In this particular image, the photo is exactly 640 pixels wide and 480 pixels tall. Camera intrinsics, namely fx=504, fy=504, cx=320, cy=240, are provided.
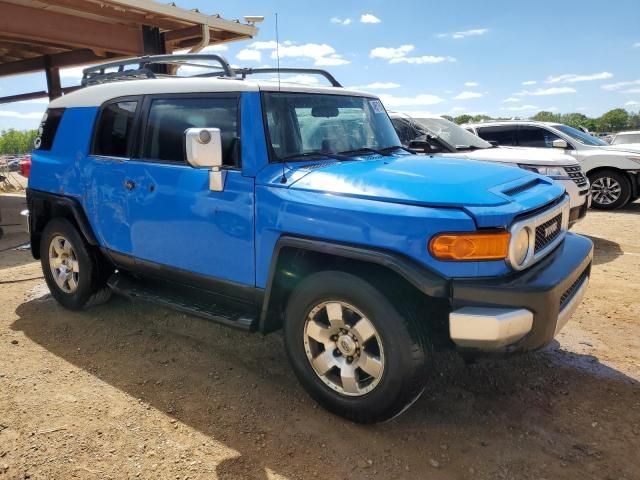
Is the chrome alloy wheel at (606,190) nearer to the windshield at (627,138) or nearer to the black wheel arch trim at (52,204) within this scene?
the windshield at (627,138)

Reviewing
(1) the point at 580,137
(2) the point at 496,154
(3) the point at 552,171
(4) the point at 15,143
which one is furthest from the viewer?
(4) the point at 15,143

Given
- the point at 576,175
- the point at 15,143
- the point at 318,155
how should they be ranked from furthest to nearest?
the point at 15,143
the point at 576,175
the point at 318,155

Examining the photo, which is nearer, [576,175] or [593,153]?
[576,175]

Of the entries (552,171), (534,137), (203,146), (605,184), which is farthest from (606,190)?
(203,146)

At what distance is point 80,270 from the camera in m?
4.46

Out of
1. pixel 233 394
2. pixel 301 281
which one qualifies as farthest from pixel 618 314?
pixel 233 394

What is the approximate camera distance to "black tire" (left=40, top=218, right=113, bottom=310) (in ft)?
14.5

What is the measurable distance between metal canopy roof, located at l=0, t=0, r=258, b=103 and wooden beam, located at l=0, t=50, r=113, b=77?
0.03 meters

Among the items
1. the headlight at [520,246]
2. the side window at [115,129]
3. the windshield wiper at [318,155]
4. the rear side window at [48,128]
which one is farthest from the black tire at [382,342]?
the rear side window at [48,128]

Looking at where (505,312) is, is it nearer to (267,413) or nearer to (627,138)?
(267,413)

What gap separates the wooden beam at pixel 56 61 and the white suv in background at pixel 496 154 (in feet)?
25.3

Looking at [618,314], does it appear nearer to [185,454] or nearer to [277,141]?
[277,141]

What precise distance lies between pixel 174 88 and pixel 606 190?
30.7ft

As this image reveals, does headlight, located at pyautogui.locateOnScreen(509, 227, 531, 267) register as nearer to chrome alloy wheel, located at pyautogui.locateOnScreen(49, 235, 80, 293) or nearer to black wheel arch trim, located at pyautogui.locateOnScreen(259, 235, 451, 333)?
black wheel arch trim, located at pyautogui.locateOnScreen(259, 235, 451, 333)
